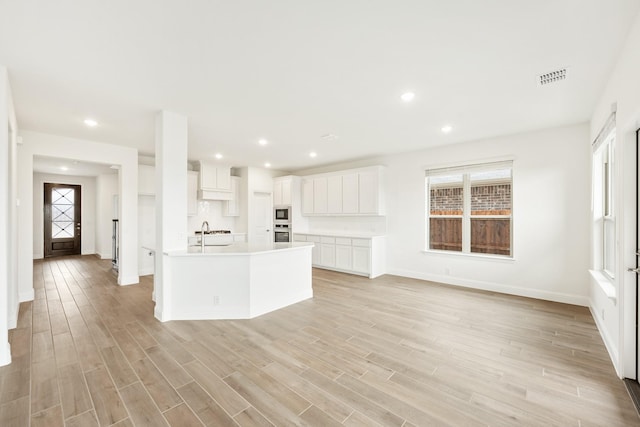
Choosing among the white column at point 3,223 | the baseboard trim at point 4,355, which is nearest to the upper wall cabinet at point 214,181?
the white column at point 3,223

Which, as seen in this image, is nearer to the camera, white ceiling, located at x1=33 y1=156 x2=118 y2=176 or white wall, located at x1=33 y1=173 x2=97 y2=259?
white ceiling, located at x1=33 y1=156 x2=118 y2=176

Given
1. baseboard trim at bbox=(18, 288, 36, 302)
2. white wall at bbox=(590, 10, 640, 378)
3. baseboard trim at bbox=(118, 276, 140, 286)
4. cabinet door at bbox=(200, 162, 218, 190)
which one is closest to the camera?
white wall at bbox=(590, 10, 640, 378)

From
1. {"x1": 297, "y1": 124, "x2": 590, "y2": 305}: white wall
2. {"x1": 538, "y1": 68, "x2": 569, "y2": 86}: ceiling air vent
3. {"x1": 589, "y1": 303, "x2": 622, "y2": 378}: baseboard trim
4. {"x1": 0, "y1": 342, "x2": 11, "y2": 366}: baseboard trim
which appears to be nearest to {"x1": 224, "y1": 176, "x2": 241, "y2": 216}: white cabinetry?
{"x1": 297, "y1": 124, "x2": 590, "y2": 305}: white wall

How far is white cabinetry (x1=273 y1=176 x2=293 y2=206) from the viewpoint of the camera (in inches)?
302

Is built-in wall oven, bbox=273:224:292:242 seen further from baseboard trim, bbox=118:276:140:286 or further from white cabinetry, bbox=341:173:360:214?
baseboard trim, bbox=118:276:140:286

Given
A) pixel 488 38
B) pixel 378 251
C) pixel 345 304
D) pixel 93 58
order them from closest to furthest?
pixel 488 38
pixel 93 58
pixel 345 304
pixel 378 251

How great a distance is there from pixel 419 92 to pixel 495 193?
2958mm

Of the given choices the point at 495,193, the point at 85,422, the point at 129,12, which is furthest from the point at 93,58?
the point at 495,193

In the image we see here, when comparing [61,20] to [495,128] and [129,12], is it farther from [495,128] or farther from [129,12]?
[495,128]

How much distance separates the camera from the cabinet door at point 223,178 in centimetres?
705

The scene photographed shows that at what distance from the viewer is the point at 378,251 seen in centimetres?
612

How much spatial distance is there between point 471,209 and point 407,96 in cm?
309

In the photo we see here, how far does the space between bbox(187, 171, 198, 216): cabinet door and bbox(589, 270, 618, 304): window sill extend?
722 cm

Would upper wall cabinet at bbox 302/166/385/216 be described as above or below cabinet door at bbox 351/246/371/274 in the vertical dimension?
above
